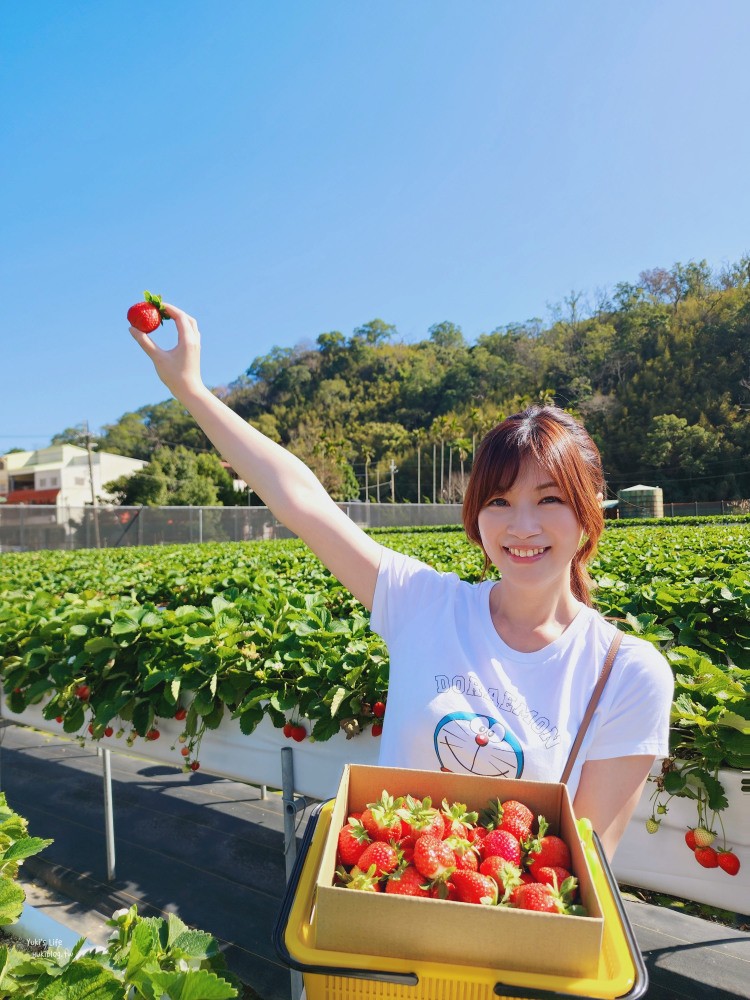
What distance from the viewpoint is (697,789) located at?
210cm

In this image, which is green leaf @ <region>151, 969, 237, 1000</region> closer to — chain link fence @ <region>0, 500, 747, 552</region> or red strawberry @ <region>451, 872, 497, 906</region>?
red strawberry @ <region>451, 872, 497, 906</region>

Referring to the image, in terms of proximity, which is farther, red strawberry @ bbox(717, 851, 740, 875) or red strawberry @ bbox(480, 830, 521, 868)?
red strawberry @ bbox(717, 851, 740, 875)

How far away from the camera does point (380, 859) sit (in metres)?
0.94

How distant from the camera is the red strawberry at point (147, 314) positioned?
6.46 feet

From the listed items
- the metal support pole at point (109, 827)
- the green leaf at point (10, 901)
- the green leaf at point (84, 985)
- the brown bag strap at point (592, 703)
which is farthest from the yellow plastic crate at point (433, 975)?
the metal support pole at point (109, 827)

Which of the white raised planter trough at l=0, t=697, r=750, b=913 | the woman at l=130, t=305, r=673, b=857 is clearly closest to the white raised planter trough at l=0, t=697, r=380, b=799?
the white raised planter trough at l=0, t=697, r=750, b=913

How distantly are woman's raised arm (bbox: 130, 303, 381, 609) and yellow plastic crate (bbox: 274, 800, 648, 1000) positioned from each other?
0.90m

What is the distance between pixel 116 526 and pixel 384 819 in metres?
28.9

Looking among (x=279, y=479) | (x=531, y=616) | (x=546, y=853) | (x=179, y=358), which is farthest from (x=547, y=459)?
(x=179, y=358)

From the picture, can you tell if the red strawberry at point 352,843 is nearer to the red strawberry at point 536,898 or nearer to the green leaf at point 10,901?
the red strawberry at point 536,898

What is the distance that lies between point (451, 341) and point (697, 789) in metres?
140

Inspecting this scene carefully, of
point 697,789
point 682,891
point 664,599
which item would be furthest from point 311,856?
point 664,599

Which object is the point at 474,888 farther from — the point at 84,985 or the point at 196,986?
the point at 84,985

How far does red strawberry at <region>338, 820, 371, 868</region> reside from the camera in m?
1.00
